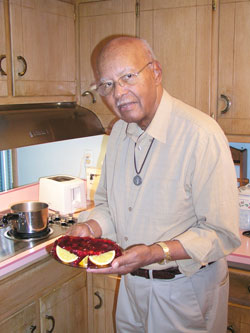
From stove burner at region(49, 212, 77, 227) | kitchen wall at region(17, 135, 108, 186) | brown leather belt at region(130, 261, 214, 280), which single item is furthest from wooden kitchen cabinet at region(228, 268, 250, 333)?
kitchen wall at region(17, 135, 108, 186)

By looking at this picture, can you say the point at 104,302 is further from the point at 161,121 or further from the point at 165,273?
the point at 161,121

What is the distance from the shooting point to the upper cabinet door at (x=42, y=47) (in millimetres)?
1887

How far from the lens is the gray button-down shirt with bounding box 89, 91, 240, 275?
4.00 feet

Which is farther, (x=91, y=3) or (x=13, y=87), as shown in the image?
(x=91, y=3)

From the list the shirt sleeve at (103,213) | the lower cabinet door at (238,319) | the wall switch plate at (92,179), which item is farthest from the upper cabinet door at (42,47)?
the lower cabinet door at (238,319)

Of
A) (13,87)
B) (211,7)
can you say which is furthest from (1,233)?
(211,7)

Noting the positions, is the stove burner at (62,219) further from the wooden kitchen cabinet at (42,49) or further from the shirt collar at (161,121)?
the shirt collar at (161,121)

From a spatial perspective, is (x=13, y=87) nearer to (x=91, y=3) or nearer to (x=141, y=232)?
(x=91, y=3)

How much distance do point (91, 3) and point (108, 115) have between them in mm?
596

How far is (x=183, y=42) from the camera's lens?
6.55ft

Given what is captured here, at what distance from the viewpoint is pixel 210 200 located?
1.21m

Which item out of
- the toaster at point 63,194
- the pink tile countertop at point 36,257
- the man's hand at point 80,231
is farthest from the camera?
the toaster at point 63,194

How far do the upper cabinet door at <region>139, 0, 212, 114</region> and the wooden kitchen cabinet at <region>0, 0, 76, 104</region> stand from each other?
1.37 ft

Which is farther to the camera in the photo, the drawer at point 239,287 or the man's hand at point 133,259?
the drawer at point 239,287
